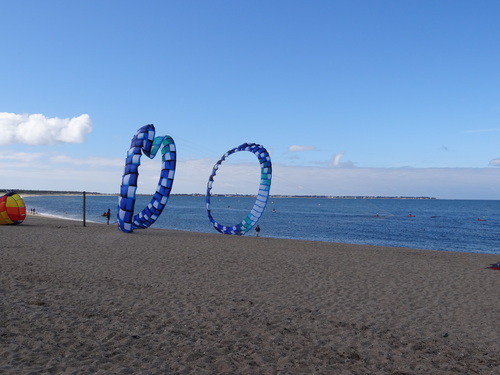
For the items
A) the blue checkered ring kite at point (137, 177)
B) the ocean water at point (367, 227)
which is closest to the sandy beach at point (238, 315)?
the blue checkered ring kite at point (137, 177)

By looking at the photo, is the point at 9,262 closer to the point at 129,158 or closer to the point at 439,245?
the point at 129,158

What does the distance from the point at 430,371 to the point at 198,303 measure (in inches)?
185

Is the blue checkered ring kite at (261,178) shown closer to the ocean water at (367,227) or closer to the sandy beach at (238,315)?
the sandy beach at (238,315)

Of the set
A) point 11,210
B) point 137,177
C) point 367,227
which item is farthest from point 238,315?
point 367,227

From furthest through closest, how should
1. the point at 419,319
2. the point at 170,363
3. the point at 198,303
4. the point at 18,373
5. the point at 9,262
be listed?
1. the point at 9,262
2. the point at 198,303
3. the point at 419,319
4. the point at 170,363
5. the point at 18,373

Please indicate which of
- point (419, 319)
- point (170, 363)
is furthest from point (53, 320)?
point (419, 319)

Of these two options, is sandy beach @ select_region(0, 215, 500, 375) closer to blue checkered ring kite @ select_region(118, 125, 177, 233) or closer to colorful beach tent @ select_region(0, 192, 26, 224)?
blue checkered ring kite @ select_region(118, 125, 177, 233)

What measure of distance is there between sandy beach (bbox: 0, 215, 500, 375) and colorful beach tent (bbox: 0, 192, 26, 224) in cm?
1103

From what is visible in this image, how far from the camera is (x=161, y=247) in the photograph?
17.6 meters

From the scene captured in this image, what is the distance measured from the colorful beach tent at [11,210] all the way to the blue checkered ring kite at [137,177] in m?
7.42

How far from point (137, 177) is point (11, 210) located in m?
10.1

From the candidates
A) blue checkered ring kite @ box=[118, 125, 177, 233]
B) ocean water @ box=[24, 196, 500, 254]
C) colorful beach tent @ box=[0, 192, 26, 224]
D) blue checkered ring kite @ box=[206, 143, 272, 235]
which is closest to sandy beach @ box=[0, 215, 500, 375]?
blue checkered ring kite @ box=[118, 125, 177, 233]

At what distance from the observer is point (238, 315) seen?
830 cm

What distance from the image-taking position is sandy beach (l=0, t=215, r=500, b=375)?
603 centimetres
